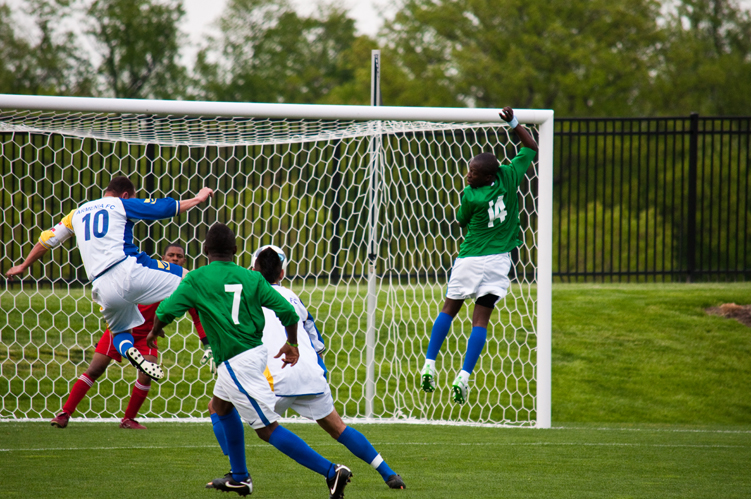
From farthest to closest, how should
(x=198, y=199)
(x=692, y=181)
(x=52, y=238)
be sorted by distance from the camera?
(x=692, y=181), (x=52, y=238), (x=198, y=199)

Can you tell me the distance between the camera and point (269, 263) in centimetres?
458

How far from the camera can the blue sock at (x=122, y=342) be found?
5.69 metres

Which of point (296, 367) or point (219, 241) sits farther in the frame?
point (296, 367)

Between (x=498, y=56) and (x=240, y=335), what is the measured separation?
24193 millimetres

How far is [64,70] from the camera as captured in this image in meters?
27.1

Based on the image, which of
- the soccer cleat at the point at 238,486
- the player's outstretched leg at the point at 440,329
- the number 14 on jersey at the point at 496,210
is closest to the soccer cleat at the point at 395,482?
the soccer cleat at the point at 238,486

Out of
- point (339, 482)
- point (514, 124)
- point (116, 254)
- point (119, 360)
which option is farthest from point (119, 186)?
point (339, 482)

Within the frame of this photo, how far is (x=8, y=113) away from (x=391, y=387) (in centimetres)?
526

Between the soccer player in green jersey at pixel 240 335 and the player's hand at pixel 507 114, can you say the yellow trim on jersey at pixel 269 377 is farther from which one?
the player's hand at pixel 507 114

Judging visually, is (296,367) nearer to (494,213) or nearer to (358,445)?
(358,445)

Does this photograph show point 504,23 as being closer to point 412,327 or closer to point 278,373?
point 412,327

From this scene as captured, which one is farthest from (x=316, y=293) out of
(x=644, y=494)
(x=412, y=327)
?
(x=644, y=494)

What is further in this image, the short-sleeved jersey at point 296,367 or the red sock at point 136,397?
the red sock at point 136,397

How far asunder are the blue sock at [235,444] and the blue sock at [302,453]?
26cm
